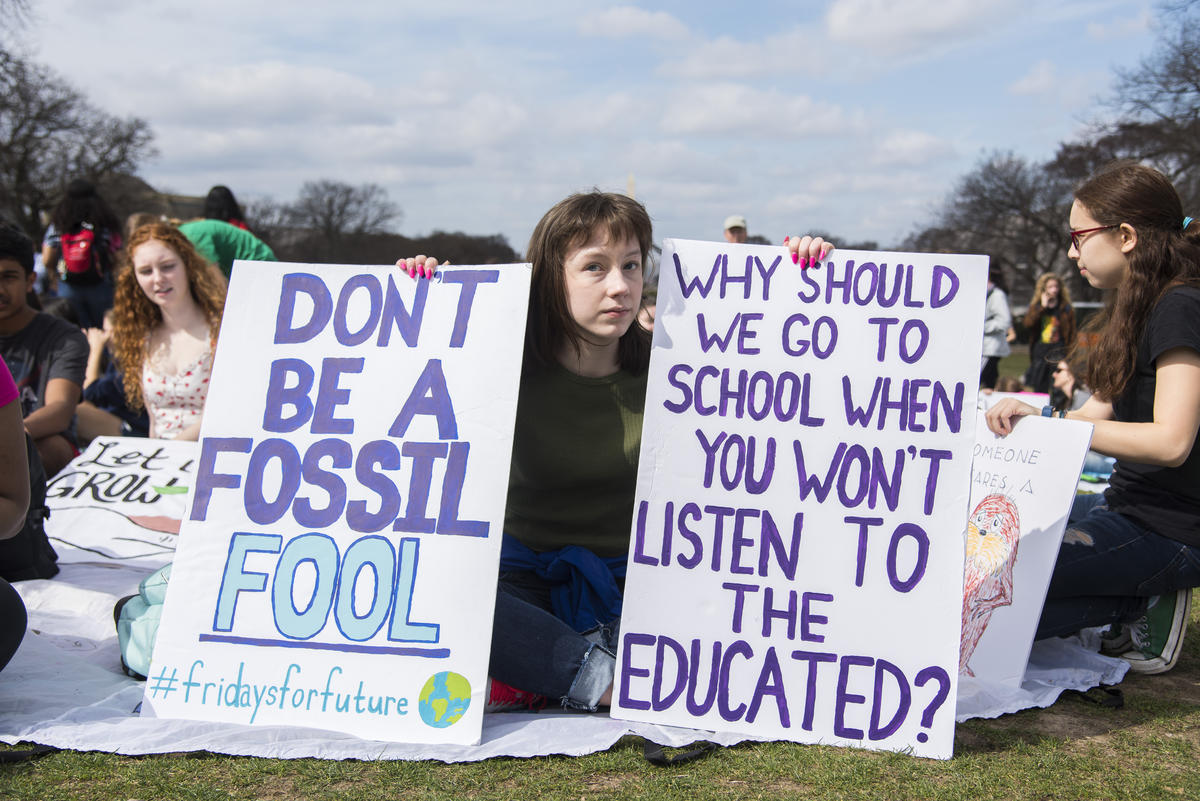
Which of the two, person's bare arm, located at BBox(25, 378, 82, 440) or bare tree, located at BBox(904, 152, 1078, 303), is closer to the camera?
person's bare arm, located at BBox(25, 378, 82, 440)

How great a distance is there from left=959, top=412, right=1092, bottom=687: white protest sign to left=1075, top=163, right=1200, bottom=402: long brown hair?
0.28 metres

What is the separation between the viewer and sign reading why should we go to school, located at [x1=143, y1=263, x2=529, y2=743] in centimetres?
257

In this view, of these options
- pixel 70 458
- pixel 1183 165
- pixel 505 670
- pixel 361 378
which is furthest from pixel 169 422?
pixel 1183 165

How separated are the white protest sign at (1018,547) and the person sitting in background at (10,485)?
104 inches

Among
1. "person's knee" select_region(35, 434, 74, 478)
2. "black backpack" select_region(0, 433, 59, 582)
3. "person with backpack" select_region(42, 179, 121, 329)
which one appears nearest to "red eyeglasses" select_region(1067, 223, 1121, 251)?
"black backpack" select_region(0, 433, 59, 582)

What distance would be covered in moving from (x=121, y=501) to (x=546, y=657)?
9.34 ft

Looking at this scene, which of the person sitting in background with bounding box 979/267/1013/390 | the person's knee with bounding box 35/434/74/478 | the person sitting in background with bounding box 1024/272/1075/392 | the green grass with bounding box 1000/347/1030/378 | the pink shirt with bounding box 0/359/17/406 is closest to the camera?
the pink shirt with bounding box 0/359/17/406

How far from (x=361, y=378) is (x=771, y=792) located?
1.54m

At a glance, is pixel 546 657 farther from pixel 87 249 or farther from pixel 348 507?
pixel 87 249

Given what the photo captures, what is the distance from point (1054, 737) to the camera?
2.64 meters

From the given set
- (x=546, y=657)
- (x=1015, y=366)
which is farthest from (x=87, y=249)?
(x=1015, y=366)

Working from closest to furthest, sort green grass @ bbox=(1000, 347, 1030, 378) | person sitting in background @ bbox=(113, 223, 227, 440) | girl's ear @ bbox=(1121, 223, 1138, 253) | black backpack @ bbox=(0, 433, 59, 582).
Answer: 1. girl's ear @ bbox=(1121, 223, 1138, 253)
2. black backpack @ bbox=(0, 433, 59, 582)
3. person sitting in background @ bbox=(113, 223, 227, 440)
4. green grass @ bbox=(1000, 347, 1030, 378)

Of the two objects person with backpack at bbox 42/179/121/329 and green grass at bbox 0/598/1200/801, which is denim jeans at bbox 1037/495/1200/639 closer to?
green grass at bbox 0/598/1200/801

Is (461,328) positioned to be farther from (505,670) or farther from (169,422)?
(169,422)
